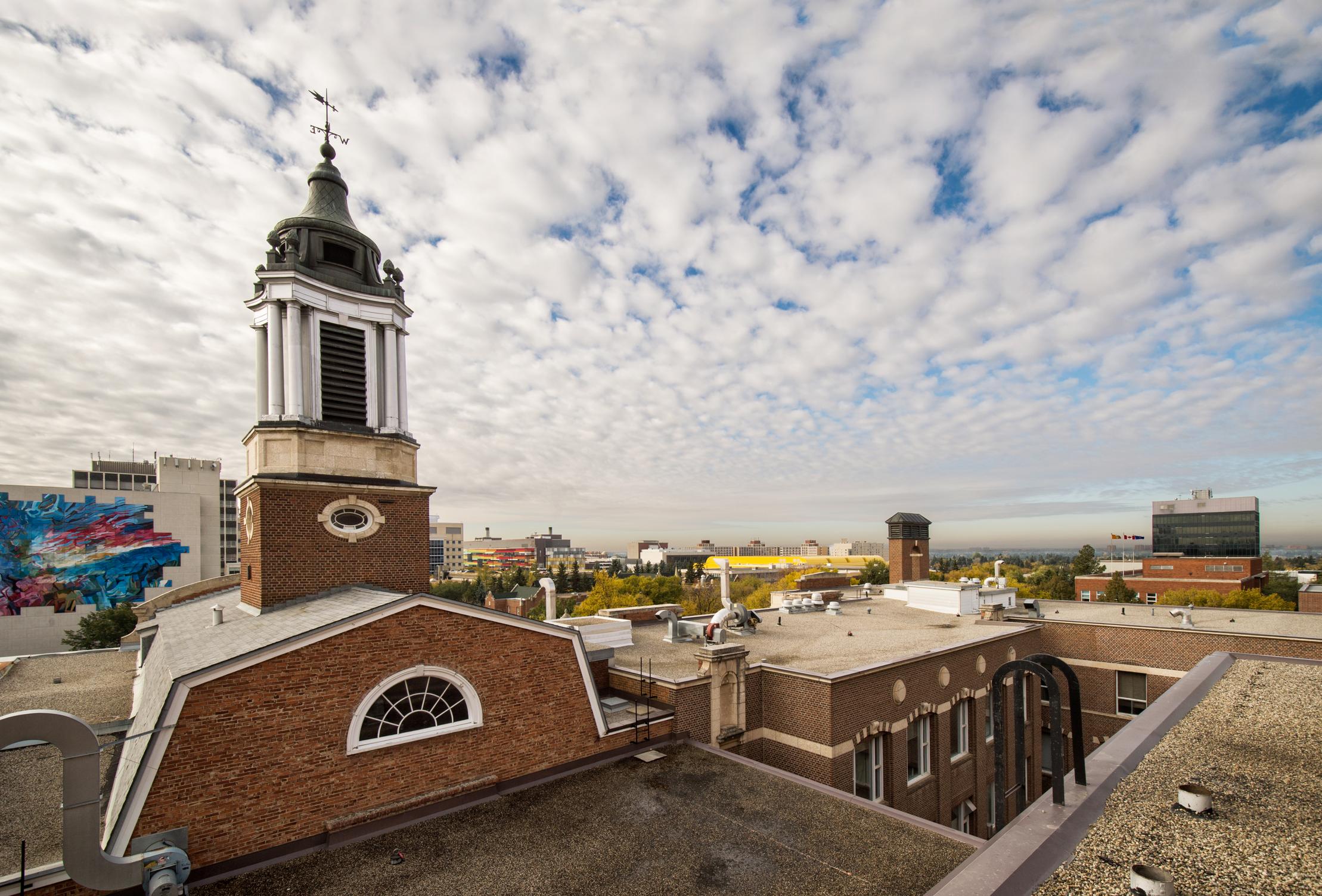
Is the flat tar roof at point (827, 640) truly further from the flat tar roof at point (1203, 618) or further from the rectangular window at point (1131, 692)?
the rectangular window at point (1131, 692)

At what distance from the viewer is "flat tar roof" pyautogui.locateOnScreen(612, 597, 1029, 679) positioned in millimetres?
19000

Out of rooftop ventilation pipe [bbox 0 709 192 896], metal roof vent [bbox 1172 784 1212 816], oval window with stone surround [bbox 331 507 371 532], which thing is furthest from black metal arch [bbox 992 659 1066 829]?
oval window with stone surround [bbox 331 507 371 532]

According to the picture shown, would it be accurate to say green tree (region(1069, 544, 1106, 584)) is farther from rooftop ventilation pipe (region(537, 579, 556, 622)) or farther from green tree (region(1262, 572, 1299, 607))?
rooftop ventilation pipe (region(537, 579, 556, 622))

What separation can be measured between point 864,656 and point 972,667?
20.9ft

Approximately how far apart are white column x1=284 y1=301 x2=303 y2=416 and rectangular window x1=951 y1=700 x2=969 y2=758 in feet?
85.6

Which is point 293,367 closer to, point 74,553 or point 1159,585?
point 74,553

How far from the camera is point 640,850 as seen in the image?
1010 centimetres

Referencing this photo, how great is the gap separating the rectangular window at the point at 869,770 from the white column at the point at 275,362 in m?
21.1

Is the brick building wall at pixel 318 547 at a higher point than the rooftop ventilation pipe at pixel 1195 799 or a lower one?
higher

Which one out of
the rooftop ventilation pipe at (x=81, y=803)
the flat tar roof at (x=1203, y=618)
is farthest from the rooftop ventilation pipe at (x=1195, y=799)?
the flat tar roof at (x=1203, y=618)

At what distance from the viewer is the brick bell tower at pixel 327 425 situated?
606 inches

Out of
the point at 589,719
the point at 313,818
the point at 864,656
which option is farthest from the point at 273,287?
the point at 864,656

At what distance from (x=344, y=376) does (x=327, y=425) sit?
185cm

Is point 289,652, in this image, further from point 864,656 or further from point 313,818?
point 864,656
